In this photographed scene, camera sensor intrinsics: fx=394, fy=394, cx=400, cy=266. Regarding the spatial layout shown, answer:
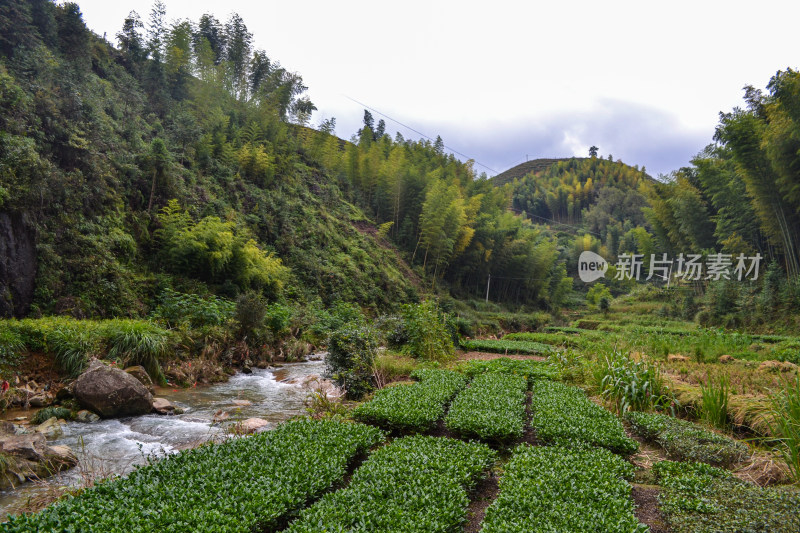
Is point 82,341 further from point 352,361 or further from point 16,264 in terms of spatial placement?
point 352,361

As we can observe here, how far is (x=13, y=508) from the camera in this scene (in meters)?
3.02

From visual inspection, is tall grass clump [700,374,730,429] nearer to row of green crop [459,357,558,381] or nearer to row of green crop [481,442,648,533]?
row of green crop [481,442,648,533]

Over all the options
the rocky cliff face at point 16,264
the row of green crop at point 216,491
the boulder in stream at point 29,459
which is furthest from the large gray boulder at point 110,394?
the rocky cliff face at point 16,264

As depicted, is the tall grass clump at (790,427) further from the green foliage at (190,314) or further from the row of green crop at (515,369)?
the green foliage at (190,314)

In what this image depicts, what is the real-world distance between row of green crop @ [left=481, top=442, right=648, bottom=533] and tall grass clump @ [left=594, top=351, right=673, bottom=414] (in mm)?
2059

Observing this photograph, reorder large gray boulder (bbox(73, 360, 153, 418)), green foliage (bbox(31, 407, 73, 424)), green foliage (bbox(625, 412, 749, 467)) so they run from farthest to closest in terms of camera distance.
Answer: large gray boulder (bbox(73, 360, 153, 418)) < green foliage (bbox(31, 407, 73, 424)) < green foliage (bbox(625, 412, 749, 467))

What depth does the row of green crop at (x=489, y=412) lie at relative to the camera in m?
3.87

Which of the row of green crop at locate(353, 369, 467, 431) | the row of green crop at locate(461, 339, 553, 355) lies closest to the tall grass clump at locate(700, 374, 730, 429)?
the row of green crop at locate(353, 369, 467, 431)

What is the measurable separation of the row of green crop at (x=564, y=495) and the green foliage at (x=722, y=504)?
260mm

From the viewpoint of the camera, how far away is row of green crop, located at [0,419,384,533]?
208 centimetres

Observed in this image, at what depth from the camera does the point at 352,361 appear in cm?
645

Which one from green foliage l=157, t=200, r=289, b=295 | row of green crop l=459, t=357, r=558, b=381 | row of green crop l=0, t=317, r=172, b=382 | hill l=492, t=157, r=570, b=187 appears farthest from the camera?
hill l=492, t=157, r=570, b=187

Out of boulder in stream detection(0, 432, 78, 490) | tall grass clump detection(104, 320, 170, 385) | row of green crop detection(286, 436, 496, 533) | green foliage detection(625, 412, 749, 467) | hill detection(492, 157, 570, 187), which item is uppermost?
hill detection(492, 157, 570, 187)

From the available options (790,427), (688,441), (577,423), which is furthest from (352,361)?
(790,427)
